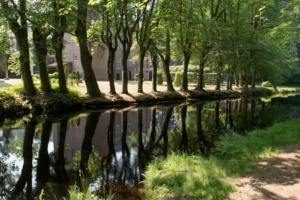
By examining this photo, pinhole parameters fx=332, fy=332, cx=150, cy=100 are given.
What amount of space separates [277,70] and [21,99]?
22.4m

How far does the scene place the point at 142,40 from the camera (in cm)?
2403

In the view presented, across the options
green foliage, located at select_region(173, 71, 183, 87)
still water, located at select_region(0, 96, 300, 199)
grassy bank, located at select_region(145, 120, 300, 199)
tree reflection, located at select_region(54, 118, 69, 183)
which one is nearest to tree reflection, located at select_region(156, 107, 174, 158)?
still water, located at select_region(0, 96, 300, 199)

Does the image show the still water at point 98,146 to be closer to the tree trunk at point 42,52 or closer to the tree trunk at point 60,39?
the tree trunk at point 60,39

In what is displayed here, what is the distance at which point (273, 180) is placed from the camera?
6.08 m

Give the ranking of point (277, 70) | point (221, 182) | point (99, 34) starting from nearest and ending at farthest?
point (221, 182) → point (99, 34) → point (277, 70)

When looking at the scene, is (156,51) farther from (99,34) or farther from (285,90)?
(285,90)

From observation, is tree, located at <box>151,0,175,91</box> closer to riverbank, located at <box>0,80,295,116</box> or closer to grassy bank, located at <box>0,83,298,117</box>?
riverbank, located at <box>0,80,295,116</box>

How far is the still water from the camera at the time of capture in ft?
23.5

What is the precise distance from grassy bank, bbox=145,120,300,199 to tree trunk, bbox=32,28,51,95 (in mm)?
12393

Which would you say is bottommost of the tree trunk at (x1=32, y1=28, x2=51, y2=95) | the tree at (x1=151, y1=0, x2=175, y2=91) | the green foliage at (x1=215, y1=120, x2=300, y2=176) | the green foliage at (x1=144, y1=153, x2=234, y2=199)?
Result: the green foliage at (x1=144, y1=153, x2=234, y2=199)

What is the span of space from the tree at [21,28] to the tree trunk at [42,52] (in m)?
0.59

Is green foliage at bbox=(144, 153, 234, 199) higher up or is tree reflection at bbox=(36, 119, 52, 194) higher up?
green foliage at bbox=(144, 153, 234, 199)

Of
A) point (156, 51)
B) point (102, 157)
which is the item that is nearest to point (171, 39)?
point (156, 51)

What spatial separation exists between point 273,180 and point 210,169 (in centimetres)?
131
